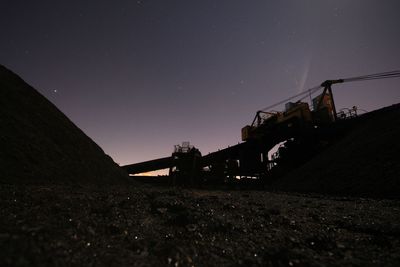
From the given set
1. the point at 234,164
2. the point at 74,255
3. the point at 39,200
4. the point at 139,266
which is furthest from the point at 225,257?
the point at 234,164

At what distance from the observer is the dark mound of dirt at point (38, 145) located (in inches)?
337

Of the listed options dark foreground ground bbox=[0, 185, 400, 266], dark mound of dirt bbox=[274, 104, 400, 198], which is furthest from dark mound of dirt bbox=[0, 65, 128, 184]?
dark mound of dirt bbox=[274, 104, 400, 198]

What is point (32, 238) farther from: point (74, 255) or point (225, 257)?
point (225, 257)

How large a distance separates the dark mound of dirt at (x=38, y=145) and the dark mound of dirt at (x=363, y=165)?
11.8 meters

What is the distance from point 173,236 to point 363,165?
534 inches

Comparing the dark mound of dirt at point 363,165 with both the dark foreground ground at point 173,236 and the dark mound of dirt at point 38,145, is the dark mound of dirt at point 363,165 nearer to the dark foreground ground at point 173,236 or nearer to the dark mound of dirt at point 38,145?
the dark foreground ground at point 173,236

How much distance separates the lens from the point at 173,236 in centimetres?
413

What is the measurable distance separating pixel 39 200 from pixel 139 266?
11.8 ft

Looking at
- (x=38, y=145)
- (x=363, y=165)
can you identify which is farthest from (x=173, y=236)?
(x=363, y=165)

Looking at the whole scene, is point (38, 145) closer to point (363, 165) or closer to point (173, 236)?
point (173, 236)

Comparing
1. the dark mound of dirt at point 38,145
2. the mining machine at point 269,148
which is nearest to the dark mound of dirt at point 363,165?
the mining machine at point 269,148

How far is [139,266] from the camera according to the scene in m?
2.96

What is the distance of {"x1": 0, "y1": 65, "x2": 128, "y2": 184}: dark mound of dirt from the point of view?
28.1 ft

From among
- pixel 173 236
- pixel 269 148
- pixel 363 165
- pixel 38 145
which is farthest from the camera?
pixel 269 148
